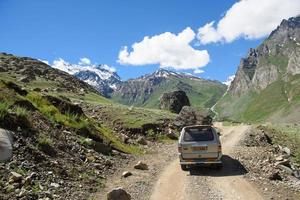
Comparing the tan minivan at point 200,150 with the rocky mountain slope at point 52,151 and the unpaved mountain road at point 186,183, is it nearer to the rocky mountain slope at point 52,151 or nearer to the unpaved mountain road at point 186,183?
the unpaved mountain road at point 186,183

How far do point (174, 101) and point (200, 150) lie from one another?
59.2 m

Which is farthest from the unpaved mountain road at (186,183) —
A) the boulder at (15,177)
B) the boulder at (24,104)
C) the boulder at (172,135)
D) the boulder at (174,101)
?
the boulder at (174,101)

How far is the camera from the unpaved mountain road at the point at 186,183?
16891mm

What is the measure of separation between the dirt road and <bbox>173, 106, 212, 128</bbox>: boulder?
26.7 m

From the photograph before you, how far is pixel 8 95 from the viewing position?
23.1 m

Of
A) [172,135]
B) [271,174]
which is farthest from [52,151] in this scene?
[172,135]

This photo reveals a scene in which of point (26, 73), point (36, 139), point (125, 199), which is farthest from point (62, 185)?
point (26, 73)

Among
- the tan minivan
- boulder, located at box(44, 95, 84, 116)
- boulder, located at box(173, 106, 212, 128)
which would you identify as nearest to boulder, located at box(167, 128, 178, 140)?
boulder, located at box(173, 106, 212, 128)

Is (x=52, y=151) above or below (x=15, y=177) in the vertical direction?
above

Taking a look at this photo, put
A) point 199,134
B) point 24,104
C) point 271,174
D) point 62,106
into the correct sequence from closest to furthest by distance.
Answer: point 271,174 < point 24,104 < point 199,134 < point 62,106

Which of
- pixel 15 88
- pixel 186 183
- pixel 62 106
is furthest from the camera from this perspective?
pixel 62 106

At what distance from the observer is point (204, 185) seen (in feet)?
62.4

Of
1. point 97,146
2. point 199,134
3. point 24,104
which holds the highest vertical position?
point 24,104

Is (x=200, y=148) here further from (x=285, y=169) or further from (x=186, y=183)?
(x=285, y=169)
